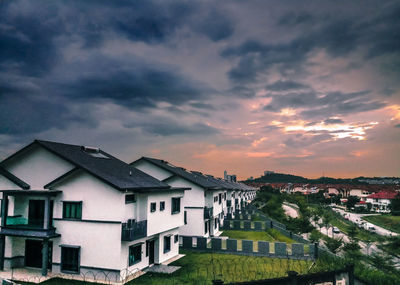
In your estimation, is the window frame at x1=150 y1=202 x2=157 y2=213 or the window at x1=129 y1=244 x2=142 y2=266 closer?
the window at x1=129 y1=244 x2=142 y2=266

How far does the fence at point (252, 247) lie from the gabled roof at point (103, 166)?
8880 mm

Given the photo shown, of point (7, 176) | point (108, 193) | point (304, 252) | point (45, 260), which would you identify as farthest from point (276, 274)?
point (7, 176)

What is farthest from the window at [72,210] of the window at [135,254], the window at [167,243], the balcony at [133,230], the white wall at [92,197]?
the window at [167,243]

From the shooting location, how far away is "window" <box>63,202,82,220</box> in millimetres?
22109

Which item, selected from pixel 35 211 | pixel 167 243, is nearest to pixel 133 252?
Answer: pixel 167 243

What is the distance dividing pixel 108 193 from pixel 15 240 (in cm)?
862

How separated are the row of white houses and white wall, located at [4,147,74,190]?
0.07m

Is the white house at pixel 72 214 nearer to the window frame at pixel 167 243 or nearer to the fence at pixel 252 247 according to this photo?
the window frame at pixel 167 243

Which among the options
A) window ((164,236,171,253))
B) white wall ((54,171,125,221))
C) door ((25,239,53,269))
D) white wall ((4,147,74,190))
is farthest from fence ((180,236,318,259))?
white wall ((4,147,74,190))

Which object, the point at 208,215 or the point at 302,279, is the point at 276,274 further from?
the point at 208,215

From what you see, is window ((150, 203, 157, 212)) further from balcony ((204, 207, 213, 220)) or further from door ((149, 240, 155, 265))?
balcony ((204, 207, 213, 220))

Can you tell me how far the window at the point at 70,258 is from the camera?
21.7 m

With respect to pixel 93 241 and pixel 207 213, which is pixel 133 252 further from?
pixel 207 213

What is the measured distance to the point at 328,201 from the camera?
5620 inches
